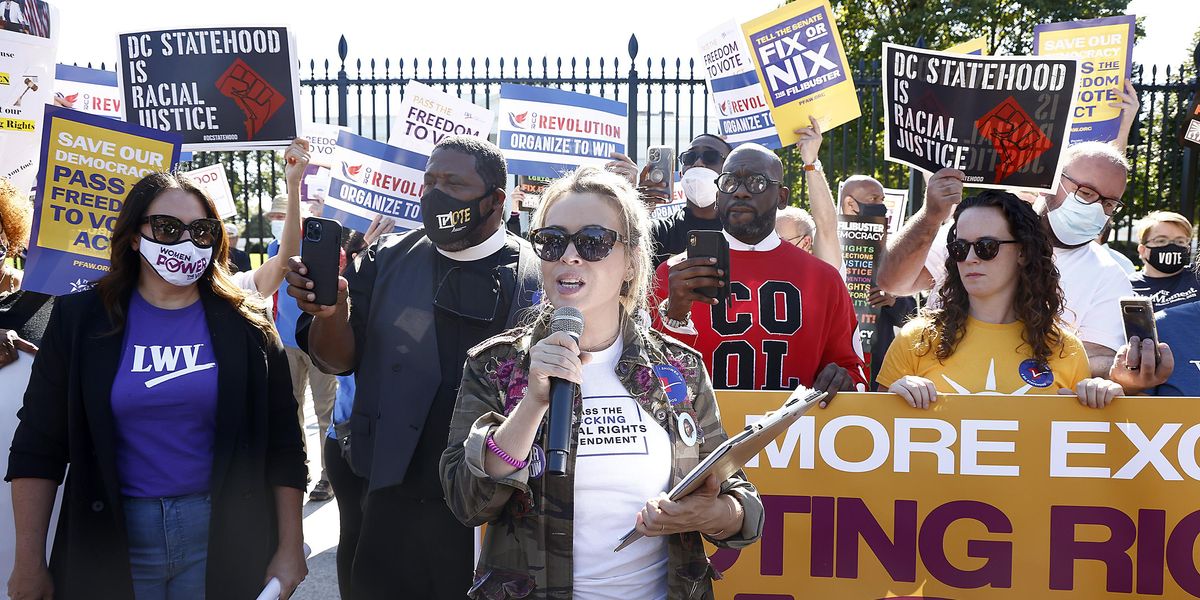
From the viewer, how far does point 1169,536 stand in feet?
11.1

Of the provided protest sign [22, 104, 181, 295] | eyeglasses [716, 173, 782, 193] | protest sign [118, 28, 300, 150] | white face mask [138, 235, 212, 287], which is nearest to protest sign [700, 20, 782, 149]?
eyeglasses [716, 173, 782, 193]

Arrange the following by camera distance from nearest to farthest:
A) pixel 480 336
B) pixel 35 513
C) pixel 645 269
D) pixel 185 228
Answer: pixel 645 269 → pixel 35 513 → pixel 185 228 → pixel 480 336

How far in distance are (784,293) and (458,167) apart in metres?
1.26

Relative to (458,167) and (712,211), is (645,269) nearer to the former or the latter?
(458,167)

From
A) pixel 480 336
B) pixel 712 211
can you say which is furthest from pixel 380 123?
pixel 480 336

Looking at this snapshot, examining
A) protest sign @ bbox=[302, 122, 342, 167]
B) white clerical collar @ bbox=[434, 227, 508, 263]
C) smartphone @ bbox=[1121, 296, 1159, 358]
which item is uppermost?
protest sign @ bbox=[302, 122, 342, 167]

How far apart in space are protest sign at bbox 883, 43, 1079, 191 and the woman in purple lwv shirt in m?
2.65

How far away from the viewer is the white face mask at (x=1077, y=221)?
4.07m

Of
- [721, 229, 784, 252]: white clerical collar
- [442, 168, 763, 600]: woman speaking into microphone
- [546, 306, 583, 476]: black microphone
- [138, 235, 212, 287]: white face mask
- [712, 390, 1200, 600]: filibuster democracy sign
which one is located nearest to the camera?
[546, 306, 583, 476]: black microphone

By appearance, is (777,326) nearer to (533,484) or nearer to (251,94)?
(533,484)

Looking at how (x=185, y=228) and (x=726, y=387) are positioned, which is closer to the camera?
(x=185, y=228)

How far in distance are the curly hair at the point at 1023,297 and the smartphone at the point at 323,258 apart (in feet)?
6.57

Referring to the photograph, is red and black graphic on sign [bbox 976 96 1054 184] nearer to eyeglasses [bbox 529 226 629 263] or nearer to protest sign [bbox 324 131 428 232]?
eyeglasses [bbox 529 226 629 263]

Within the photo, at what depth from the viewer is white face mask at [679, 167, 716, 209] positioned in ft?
17.2
